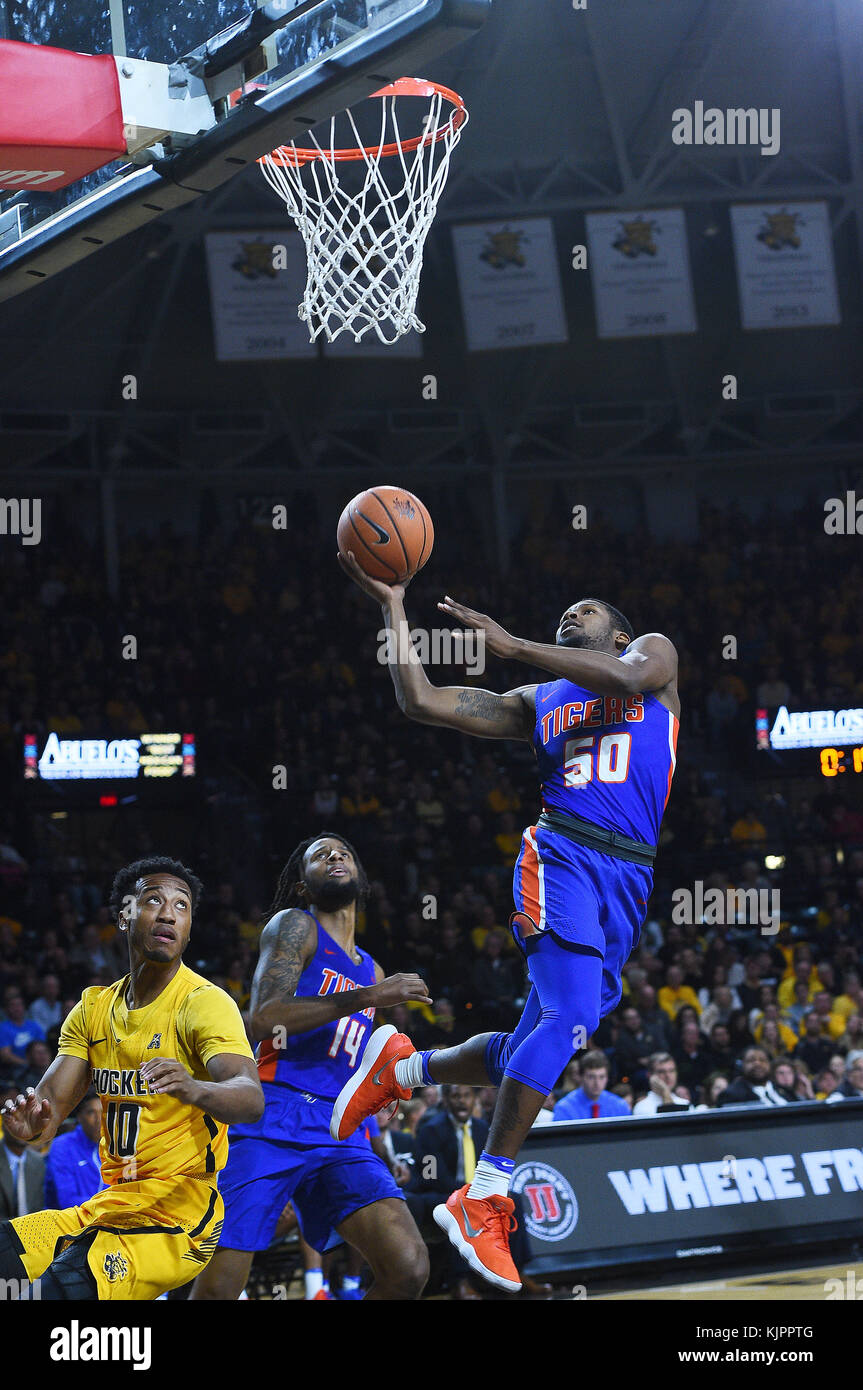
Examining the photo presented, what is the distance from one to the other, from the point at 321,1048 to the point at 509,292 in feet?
43.5

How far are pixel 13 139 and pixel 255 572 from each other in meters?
13.9

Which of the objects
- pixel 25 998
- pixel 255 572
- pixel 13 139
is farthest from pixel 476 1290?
pixel 255 572

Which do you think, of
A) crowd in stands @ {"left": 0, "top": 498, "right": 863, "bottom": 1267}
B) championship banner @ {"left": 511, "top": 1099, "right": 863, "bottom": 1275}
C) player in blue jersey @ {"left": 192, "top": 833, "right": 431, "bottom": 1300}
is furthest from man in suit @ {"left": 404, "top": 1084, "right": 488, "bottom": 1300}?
player in blue jersey @ {"left": 192, "top": 833, "right": 431, "bottom": 1300}

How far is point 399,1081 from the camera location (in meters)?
5.47

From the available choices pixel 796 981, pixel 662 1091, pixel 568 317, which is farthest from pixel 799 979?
pixel 568 317

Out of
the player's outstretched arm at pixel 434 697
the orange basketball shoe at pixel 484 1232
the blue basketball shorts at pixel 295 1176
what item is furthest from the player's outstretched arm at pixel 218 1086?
the player's outstretched arm at pixel 434 697

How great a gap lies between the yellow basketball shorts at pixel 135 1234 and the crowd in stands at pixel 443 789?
5538 mm

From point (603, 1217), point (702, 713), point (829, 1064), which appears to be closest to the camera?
point (603, 1217)

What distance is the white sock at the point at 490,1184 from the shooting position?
16.0 feet

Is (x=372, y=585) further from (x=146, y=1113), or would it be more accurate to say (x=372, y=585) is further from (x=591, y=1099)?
(x=591, y=1099)

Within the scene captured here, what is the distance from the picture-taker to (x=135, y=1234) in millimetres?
4559

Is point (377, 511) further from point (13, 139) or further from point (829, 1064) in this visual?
point (829, 1064)

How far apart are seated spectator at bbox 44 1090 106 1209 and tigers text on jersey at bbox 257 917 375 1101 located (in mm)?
3217

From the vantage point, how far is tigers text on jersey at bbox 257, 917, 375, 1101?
579 cm
